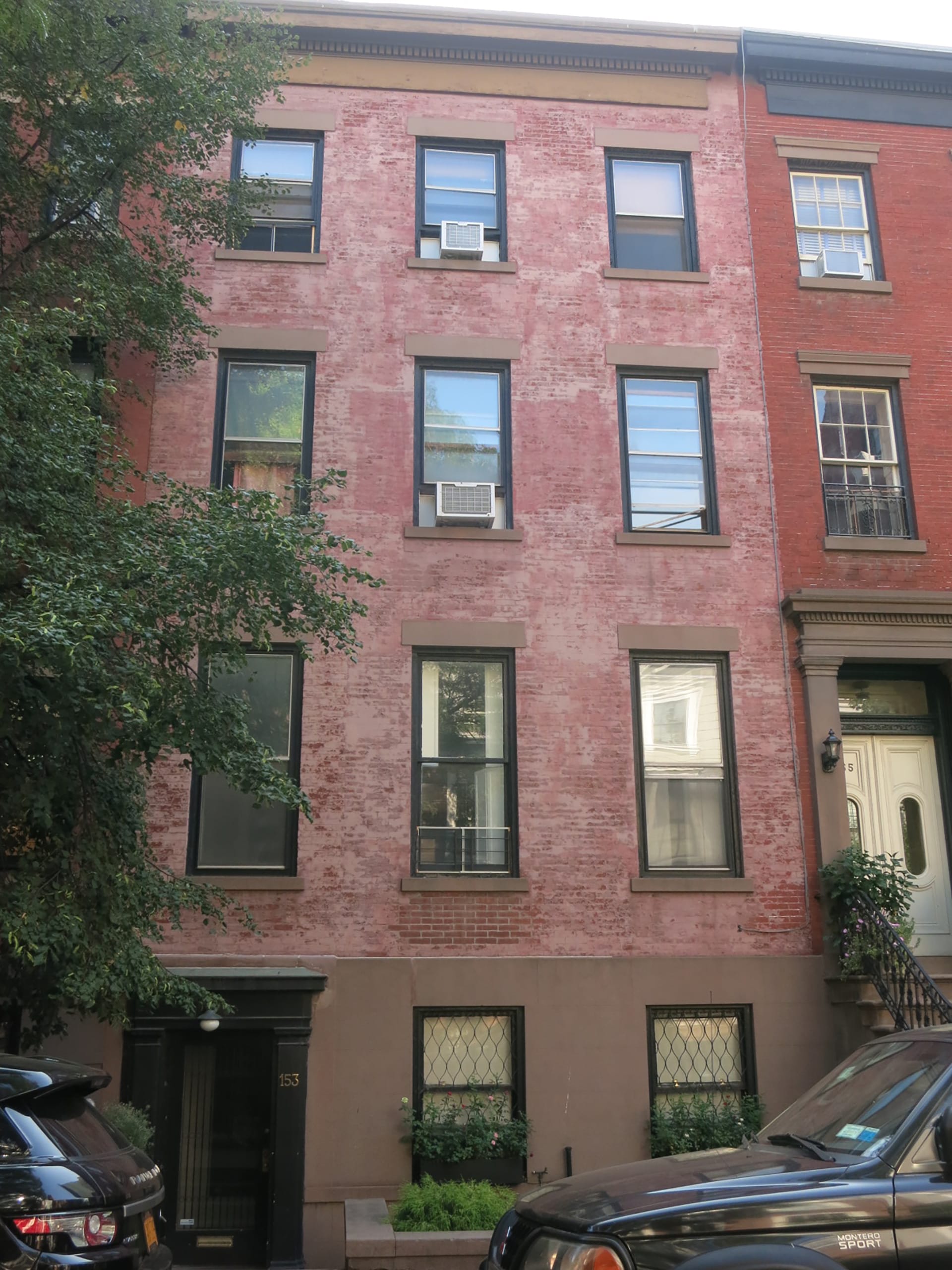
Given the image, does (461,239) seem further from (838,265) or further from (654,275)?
(838,265)

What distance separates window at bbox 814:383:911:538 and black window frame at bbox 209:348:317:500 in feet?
20.1

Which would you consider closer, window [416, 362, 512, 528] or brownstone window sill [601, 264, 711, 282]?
window [416, 362, 512, 528]

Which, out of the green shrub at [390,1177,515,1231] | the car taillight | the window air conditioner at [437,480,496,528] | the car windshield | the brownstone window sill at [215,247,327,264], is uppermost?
the brownstone window sill at [215,247,327,264]

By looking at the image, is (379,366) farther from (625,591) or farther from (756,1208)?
(756,1208)

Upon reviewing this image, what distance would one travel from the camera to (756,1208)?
4.80 meters

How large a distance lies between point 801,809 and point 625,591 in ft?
10.2

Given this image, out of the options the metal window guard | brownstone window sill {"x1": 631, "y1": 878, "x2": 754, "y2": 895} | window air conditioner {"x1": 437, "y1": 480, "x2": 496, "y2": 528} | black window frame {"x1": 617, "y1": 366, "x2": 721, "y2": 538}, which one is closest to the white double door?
brownstone window sill {"x1": 631, "y1": 878, "x2": 754, "y2": 895}

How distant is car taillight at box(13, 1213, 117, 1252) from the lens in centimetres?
530

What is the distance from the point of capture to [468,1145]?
36.0 feet

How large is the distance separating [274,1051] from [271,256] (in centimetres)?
902

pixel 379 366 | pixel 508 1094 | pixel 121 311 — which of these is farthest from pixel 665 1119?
pixel 121 311

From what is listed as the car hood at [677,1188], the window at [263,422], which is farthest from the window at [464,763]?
the car hood at [677,1188]

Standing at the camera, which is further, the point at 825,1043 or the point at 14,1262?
the point at 825,1043

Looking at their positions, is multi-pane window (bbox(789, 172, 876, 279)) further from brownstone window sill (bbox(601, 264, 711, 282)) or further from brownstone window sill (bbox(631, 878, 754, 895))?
brownstone window sill (bbox(631, 878, 754, 895))
